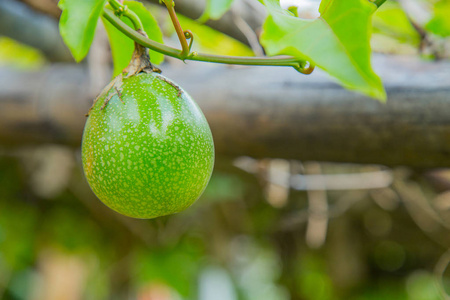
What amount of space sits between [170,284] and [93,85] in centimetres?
128

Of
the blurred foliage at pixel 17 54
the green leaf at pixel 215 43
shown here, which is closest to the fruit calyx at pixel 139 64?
the green leaf at pixel 215 43

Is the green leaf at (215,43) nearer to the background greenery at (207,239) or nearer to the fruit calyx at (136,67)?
the background greenery at (207,239)

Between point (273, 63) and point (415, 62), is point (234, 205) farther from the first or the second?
point (273, 63)

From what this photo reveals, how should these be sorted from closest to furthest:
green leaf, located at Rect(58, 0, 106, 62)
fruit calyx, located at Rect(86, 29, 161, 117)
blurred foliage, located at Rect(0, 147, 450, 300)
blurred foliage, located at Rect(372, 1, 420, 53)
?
1. green leaf, located at Rect(58, 0, 106, 62)
2. fruit calyx, located at Rect(86, 29, 161, 117)
3. blurred foliage, located at Rect(372, 1, 420, 53)
4. blurred foliage, located at Rect(0, 147, 450, 300)

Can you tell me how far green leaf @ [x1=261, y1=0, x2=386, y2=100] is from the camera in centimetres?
33

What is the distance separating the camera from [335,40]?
14.0 inches

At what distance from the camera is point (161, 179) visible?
51cm

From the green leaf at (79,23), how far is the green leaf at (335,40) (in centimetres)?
17

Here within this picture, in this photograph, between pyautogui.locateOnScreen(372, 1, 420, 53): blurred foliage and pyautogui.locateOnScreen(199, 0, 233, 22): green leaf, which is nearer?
pyautogui.locateOnScreen(199, 0, 233, 22): green leaf

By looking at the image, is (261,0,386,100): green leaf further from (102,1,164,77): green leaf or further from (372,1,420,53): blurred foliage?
(372,1,420,53): blurred foliage

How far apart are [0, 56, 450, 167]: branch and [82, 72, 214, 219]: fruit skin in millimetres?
380

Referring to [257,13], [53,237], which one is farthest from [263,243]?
[257,13]

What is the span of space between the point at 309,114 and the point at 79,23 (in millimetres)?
530

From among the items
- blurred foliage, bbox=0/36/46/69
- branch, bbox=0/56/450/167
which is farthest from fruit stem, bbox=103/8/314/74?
blurred foliage, bbox=0/36/46/69
